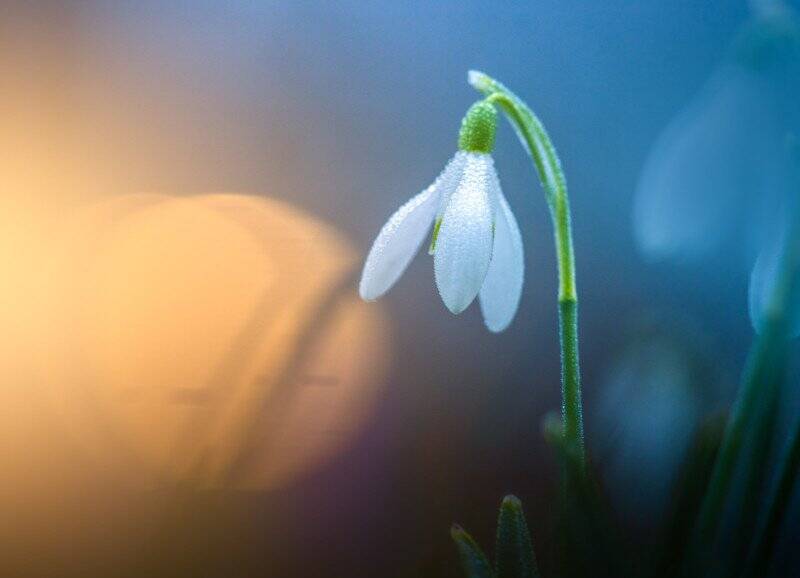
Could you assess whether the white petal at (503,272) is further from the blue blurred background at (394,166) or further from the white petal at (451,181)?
the blue blurred background at (394,166)

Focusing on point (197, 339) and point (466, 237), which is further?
point (197, 339)

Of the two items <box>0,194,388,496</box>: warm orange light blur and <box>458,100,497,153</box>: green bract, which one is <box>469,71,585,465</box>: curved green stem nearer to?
<box>458,100,497,153</box>: green bract

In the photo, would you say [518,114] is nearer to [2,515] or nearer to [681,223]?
[681,223]

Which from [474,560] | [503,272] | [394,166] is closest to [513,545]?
[474,560]

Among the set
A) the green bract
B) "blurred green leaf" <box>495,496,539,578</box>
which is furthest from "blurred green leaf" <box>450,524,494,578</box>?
the green bract

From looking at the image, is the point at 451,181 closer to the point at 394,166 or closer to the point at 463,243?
the point at 463,243

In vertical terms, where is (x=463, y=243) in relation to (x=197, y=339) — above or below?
above

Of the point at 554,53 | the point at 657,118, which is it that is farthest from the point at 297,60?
the point at 657,118
